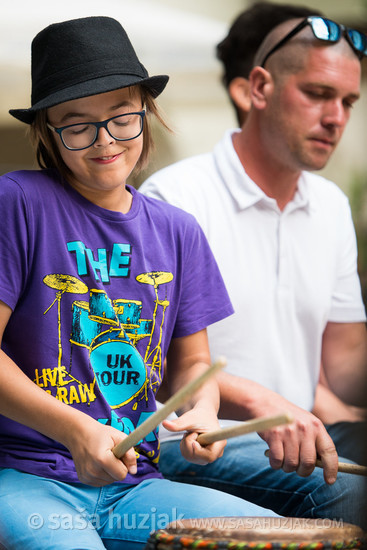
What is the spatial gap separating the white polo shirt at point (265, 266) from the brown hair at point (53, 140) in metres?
0.34

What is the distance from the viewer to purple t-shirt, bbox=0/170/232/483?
47.0 inches

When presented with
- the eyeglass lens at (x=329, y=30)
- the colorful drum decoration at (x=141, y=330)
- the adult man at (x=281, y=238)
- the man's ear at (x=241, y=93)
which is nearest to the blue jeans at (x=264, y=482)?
the adult man at (x=281, y=238)

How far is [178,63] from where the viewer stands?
298 centimetres

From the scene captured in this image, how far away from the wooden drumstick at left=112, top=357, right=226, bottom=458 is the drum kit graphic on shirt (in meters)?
0.22

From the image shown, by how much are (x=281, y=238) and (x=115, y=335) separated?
2.16ft

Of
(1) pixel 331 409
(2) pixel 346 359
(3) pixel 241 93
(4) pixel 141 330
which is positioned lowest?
(1) pixel 331 409

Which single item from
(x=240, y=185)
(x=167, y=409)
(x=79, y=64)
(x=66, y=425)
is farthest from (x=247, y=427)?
(x=240, y=185)

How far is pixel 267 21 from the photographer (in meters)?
2.23

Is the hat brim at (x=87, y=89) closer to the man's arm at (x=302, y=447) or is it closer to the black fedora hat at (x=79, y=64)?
the black fedora hat at (x=79, y=64)

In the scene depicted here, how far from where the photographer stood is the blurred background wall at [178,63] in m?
2.43

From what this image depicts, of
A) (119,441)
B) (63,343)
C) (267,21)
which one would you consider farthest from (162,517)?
(267,21)

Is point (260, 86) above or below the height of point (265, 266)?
above

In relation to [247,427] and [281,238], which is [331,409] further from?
[247,427]

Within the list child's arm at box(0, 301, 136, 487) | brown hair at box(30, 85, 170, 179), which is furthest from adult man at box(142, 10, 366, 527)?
child's arm at box(0, 301, 136, 487)
